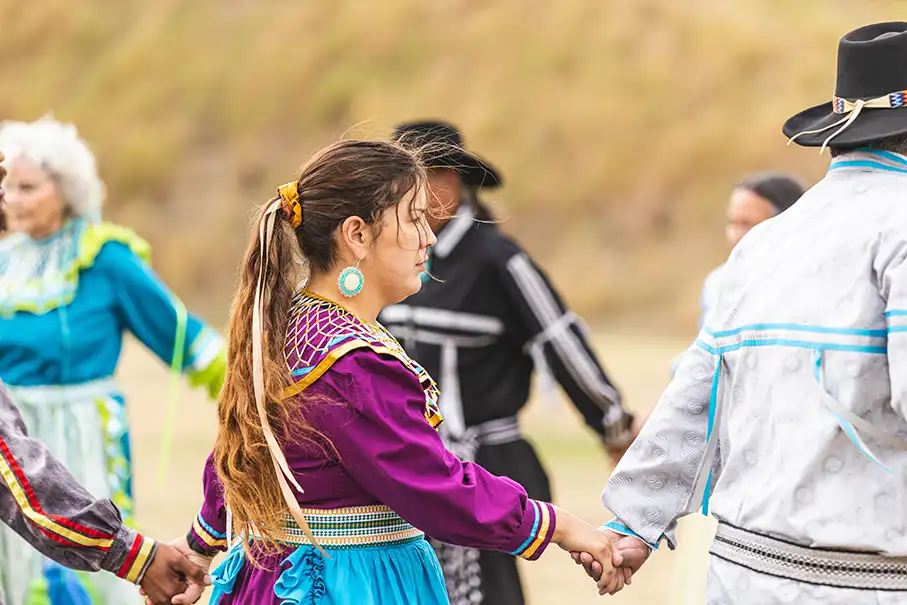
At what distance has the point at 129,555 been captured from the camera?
3.00 meters

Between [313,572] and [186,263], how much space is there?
83.4 ft

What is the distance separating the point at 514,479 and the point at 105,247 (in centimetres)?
148

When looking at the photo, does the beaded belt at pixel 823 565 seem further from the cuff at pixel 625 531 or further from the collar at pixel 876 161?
the collar at pixel 876 161

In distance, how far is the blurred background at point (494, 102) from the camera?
89.9 feet

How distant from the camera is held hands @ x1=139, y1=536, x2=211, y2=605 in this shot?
3047mm

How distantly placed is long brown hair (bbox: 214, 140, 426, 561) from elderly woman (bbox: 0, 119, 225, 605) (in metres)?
1.67

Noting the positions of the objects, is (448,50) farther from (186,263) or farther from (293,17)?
(186,263)

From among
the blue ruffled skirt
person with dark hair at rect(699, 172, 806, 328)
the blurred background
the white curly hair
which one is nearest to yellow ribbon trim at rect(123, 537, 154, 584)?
the blue ruffled skirt

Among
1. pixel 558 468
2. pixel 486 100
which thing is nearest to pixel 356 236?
pixel 558 468

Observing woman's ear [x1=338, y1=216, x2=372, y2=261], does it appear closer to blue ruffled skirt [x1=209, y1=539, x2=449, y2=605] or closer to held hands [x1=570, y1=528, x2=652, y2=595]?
blue ruffled skirt [x1=209, y1=539, x2=449, y2=605]

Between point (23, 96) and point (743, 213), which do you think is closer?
point (743, 213)

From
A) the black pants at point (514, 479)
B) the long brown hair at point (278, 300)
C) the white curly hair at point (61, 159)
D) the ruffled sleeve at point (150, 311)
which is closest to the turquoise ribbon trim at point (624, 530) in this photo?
the long brown hair at point (278, 300)

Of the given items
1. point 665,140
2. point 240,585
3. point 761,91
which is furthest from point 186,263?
point 240,585

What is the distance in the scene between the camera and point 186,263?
27656mm
